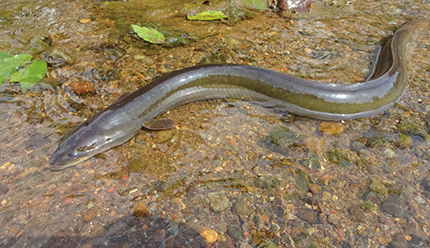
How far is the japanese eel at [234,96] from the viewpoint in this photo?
2.71 m

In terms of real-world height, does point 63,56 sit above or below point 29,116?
above

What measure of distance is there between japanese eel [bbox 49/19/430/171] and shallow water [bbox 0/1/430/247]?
5.0 inches

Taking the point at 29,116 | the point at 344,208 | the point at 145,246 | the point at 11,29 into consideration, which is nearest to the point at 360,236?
the point at 344,208

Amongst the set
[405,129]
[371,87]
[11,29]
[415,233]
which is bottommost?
[415,233]

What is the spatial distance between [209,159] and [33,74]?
258 cm

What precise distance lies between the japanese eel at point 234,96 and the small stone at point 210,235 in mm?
1363

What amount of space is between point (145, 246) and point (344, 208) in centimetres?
170

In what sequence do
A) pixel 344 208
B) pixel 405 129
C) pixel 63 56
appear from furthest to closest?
pixel 63 56
pixel 405 129
pixel 344 208

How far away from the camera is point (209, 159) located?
263 centimetres

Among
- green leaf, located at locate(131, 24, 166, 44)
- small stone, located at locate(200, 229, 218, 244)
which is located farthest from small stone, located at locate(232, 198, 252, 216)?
green leaf, located at locate(131, 24, 166, 44)

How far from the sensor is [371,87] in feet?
10.1

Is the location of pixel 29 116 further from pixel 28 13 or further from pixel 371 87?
pixel 371 87

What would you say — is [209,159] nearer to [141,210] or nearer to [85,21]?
[141,210]

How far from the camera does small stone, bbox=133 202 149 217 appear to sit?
2.16 m
